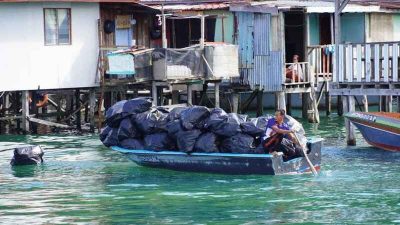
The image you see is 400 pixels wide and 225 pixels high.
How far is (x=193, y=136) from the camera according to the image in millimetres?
24688

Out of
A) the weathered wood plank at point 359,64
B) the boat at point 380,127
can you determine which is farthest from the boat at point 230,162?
the weathered wood plank at point 359,64

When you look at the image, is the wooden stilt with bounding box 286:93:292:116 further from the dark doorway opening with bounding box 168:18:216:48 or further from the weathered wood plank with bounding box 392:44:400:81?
the weathered wood plank with bounding box 392:44:400:81

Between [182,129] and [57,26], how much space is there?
1096cm

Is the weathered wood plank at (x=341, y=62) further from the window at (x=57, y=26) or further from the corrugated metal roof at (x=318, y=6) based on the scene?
the window at (x=57, y=26)

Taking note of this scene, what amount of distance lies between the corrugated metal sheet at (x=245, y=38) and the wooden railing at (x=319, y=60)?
1931 millimetres

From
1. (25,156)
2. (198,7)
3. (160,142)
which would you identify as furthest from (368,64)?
(198,7)

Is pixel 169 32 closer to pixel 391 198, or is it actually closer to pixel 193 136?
pixel 193 136

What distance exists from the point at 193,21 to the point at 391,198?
19812 mm

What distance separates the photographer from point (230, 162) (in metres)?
24.3

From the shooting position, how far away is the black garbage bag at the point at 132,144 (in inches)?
1013

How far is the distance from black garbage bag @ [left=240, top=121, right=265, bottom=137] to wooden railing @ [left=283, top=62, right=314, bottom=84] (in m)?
12.6

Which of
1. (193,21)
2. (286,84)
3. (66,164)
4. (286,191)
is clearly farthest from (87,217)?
(193,21)

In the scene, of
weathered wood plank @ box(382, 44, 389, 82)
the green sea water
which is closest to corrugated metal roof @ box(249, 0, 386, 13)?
weathered wood plank @ box(382, 44, 389, 82)

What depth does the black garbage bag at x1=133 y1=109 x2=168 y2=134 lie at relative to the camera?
25.5 metres
